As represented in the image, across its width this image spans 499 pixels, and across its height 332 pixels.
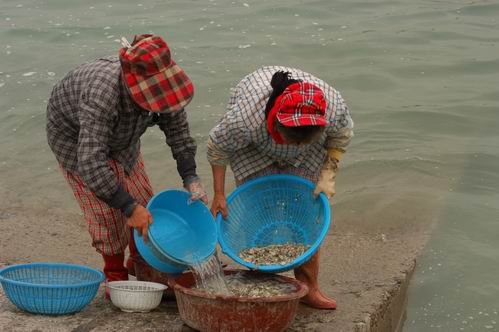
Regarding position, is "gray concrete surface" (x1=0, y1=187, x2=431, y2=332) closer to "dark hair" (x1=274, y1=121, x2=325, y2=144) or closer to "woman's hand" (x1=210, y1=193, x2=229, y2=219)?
"woman's hand" (x1=210, y1=193, x2=229, y2=219)

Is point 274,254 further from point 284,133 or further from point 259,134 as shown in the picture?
point 284,133

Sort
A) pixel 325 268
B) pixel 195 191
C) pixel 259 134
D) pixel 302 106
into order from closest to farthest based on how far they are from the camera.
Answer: pixel 302 106
pixel 259 134
pixel 195 191
pixel 325 268

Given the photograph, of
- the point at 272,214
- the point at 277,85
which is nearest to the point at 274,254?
the point at 272,214

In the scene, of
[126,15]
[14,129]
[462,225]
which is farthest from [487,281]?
[126,15]

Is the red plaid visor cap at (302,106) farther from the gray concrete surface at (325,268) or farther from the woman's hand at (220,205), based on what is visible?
the gray concrete surface at (325,268)

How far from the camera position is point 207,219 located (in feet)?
12.1

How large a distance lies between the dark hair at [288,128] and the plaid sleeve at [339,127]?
0.87 feet

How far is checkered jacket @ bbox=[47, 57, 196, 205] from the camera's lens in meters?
3.29

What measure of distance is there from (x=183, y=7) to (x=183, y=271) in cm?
917

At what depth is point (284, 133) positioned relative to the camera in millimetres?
3291

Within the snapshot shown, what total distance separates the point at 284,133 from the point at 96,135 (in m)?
0.80

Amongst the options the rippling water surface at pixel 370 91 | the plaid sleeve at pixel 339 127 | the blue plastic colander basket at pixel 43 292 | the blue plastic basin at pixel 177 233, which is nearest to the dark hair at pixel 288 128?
the plaid sleeve at pixel 339 127

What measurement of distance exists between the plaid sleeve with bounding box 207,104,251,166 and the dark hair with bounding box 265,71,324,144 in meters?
0.16

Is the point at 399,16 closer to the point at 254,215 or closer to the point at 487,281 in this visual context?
the point at 487,281
